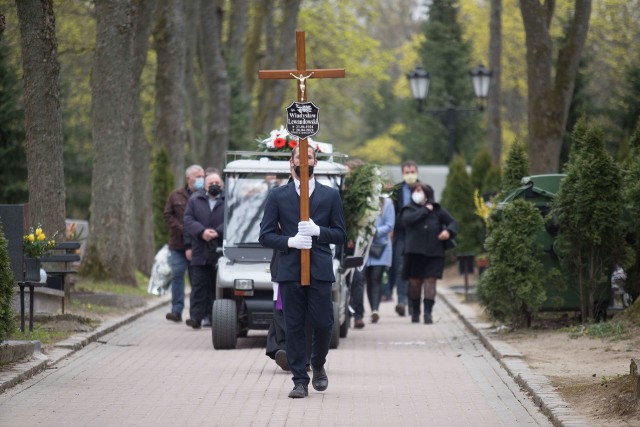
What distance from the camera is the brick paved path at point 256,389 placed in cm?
1017

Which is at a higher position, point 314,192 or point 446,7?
point 446,7

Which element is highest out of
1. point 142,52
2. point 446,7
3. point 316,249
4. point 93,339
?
point 446,7

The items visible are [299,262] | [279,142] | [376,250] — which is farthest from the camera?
[376,250]

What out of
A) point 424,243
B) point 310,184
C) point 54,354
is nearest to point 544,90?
point 424,243

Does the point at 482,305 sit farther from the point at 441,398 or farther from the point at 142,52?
the point at 142,52

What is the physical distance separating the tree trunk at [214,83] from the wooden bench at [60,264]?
1510 centimetres

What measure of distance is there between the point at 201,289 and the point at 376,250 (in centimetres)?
292

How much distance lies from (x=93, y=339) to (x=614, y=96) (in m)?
22.8

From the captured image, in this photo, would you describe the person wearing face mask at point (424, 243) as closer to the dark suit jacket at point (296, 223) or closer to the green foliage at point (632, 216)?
the green foliage at point (632, 216)

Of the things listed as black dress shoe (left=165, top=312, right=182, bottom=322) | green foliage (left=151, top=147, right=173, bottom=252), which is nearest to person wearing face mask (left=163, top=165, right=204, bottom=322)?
black dress shoe (left=165, top=312, right=182, bottom=322)

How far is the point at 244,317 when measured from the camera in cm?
1586

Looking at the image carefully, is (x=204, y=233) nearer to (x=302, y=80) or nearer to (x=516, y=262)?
(x=516, y=262)

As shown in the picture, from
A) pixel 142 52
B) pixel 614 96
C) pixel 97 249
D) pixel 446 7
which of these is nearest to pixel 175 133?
pixel 142 52

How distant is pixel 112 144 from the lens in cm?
2217
